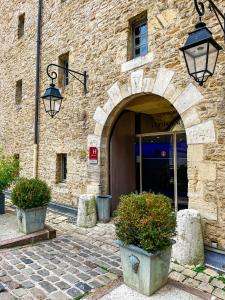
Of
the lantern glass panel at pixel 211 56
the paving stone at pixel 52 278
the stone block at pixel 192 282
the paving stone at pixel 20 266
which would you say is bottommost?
the stone block at pixel 192 282

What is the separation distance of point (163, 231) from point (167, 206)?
12.5 inches

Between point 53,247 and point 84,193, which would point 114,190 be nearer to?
point 84,193

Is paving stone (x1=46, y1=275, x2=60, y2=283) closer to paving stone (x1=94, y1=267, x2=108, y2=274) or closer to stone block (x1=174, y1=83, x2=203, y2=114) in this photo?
paving stone (x1=94, y1=267, x2=108, y2=274)

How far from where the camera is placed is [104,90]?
5.80 metres

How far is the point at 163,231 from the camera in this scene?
2.85 m

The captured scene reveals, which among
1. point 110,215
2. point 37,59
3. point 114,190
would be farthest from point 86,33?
point 110,215

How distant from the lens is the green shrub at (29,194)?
4.64 meters

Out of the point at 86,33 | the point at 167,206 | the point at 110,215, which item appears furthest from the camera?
the point at 86,33

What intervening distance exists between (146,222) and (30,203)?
8.58 feet

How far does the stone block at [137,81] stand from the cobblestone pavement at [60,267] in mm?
2866

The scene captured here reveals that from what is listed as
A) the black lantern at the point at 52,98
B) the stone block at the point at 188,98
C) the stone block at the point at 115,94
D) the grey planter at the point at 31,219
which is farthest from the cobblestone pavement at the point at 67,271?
the black lantern at the point at 52,98

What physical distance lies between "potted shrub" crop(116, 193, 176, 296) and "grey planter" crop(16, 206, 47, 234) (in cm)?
222

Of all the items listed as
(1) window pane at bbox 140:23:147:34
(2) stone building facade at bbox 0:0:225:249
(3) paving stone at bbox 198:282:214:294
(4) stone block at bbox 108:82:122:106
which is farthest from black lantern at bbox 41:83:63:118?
(3) paving stone at bbox 198:282:214:294

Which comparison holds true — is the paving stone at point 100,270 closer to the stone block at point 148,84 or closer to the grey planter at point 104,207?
the grey planter at point 104,207
